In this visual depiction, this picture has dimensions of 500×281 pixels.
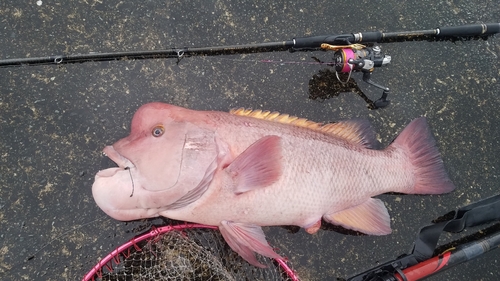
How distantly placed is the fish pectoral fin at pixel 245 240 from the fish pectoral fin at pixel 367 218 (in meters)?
0.49

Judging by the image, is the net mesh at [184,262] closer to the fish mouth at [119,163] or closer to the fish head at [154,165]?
the fish head at [154,165]

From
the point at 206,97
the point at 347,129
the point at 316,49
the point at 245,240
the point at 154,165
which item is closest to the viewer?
the point at 154,165

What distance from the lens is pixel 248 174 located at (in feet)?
7.53

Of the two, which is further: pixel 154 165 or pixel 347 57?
pixel 347 57

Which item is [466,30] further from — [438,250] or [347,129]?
[438,250]

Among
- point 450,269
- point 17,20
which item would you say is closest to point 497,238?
point 450,269

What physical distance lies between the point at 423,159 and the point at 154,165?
1862 millimetres

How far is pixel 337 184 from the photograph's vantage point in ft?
8.49

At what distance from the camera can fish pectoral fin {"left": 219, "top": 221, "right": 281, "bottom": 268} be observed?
2393mm

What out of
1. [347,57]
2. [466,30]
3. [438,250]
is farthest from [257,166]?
[466,30]

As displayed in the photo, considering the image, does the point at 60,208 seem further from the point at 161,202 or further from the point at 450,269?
the point at 450,269

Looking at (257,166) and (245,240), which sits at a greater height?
(257,166)

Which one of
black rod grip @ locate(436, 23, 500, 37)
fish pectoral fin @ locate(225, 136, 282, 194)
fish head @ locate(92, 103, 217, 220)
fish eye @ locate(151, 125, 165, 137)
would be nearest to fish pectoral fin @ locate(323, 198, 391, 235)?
fish pectoral fin @ locate(225, 136, 282, 194)

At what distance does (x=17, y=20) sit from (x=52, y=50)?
321 millimetres
